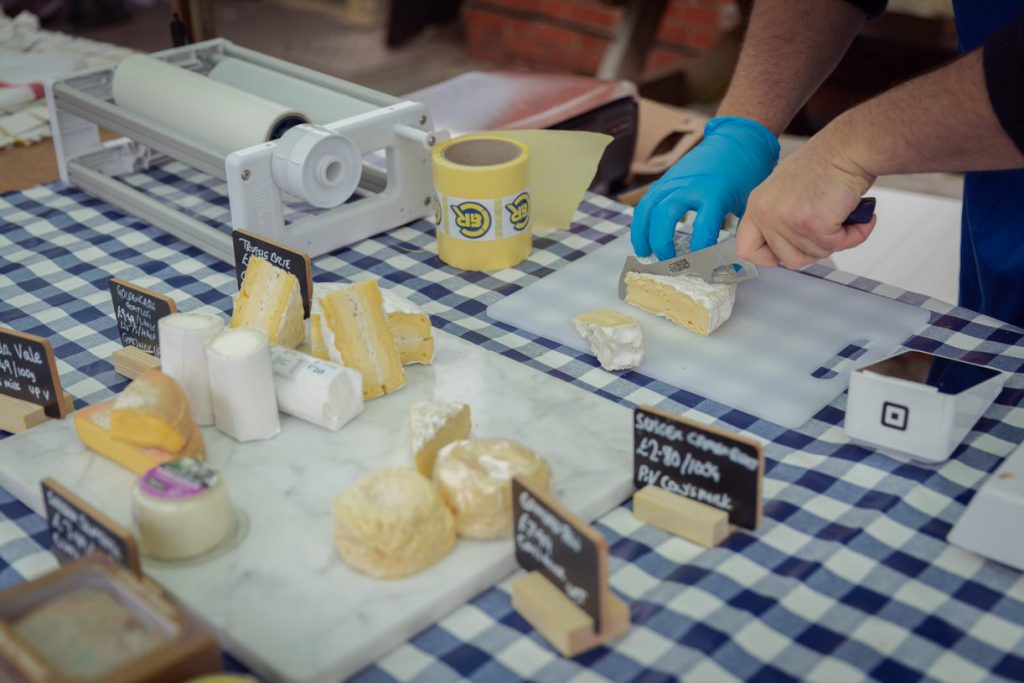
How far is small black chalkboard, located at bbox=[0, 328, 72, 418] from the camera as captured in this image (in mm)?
1263

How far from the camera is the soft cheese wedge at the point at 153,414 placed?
110 centimetres

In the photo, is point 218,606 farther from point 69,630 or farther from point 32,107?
point 32,107

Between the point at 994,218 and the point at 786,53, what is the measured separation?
434 mm

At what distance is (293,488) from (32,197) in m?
1.20

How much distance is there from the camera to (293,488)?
1148mm

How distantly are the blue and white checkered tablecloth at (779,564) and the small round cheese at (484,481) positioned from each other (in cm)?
7

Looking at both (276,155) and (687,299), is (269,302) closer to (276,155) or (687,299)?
(276,155)

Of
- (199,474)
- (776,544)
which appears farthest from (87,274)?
(776,544)

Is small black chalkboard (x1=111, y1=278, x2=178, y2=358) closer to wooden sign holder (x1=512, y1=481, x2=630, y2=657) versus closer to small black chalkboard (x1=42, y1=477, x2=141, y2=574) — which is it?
small black chalkboard (x1=42, y1=477, x2=141, y2=574)

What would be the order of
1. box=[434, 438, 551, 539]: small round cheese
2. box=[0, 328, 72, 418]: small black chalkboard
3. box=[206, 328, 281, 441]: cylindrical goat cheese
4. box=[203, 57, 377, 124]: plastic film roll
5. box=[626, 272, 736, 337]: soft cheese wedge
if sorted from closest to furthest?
box=[434, 438, 551, 539]: small round cheese < box=[206, 328, 281, 441]: cylindrical goat cheese < box=[0, 328, 72, 418]: small black chalkboard < box=[626, 272, 736, 337]: soft cheese wedge < box=[203, 57, 377, 124]: plastic film roll

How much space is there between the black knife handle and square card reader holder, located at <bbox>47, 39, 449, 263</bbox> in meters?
0.73

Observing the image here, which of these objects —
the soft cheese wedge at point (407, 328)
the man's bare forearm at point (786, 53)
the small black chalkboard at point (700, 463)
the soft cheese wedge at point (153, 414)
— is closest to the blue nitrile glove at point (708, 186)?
the man's bare forearm at point (786, 53)

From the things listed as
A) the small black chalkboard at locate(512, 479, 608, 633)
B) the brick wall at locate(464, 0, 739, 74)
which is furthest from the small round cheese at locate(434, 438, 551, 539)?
the brick wall at locate(464, 0, 739, 74)

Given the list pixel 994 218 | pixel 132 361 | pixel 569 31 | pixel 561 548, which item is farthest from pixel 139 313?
pixel 569 31
